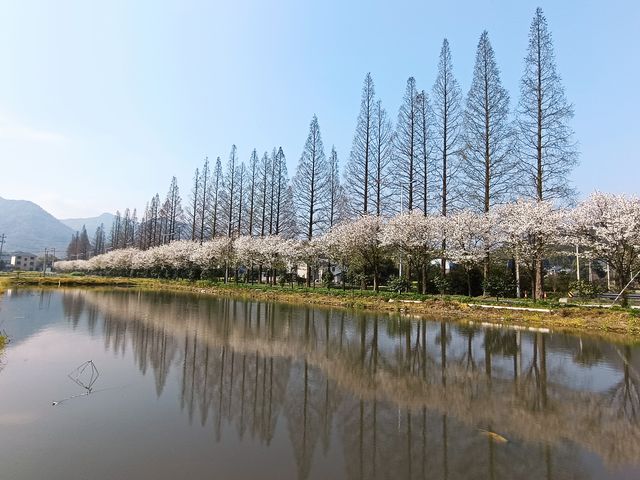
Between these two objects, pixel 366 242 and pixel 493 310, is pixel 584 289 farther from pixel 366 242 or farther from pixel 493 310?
pixel 366 242

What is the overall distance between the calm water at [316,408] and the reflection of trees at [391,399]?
0.09ft

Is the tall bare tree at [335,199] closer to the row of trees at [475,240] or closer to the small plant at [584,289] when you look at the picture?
the row of trees at [475,240]

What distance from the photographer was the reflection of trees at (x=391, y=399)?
176 inches

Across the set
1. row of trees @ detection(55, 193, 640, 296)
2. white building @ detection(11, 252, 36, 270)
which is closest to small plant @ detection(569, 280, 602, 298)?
row of trees @ detection(55, 193, 640, 296)

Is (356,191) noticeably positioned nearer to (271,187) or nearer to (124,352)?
(271,187)

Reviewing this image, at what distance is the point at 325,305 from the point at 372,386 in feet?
48.4

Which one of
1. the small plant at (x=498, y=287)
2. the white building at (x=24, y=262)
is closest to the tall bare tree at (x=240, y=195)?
the small plant at (x=498, y=287)

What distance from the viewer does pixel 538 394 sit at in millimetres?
6711

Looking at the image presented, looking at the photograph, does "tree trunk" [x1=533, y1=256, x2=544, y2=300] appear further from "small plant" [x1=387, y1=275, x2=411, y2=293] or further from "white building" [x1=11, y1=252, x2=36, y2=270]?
"white building" [x1=11, y1=252, x2=36, y2=270]

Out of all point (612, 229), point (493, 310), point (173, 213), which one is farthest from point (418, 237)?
point (173, 213)

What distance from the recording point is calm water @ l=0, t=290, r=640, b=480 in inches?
164

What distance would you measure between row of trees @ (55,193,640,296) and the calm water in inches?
260

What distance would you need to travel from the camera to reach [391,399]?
628 centimetres

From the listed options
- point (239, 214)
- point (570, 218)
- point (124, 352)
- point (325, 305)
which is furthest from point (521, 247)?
point (239, 214)
